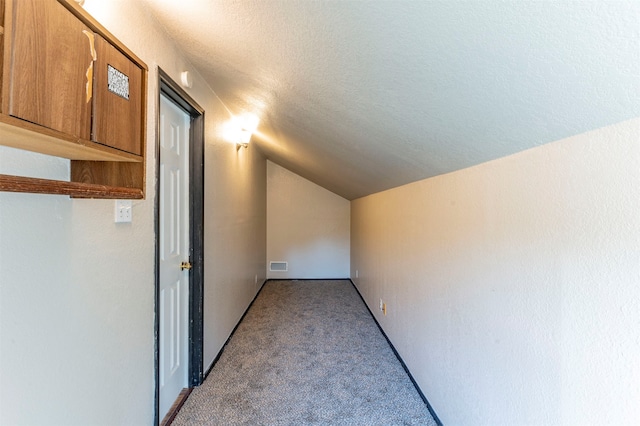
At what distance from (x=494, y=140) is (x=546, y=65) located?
1.40ft

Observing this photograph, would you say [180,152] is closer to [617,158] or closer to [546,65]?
[546,65]

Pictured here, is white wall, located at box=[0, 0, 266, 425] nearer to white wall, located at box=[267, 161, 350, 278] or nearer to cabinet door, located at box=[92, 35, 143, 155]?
cabinet door, located at box=[92, 35, 143, 155]

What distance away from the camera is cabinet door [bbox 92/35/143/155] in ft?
2.93

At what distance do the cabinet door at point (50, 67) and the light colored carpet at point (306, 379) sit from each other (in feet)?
5.89

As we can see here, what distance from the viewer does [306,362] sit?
2504 millimetres

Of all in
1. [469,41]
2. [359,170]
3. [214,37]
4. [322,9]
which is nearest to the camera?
[469,41]

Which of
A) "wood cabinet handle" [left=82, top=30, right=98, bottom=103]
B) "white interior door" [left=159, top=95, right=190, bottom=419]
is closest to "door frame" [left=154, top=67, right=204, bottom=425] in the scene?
"white interior door" [left=159, top=95, right=190, bottom=419]

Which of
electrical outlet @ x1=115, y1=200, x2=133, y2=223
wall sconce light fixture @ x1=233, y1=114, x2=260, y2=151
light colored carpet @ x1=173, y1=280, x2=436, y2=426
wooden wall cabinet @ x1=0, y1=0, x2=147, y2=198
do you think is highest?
wall sconce light fixture @ x1=233, y1=114, x2=260, y2=151

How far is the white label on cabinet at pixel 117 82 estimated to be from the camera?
947 mm

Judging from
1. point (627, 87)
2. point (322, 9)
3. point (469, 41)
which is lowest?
point (627, 87)

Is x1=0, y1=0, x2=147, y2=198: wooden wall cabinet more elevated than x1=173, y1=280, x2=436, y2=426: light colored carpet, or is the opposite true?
x1=0, y1=0, x2=147, y2=198: wooden wall cabinet

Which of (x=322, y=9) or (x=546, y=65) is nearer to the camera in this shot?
(x=546, y=65)

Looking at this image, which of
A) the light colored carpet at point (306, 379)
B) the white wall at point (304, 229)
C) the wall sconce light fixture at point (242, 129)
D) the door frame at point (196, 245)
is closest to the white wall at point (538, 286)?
the light colored carpet at point (306, 379)

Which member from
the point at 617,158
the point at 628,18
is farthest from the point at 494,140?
the point at 628,18
